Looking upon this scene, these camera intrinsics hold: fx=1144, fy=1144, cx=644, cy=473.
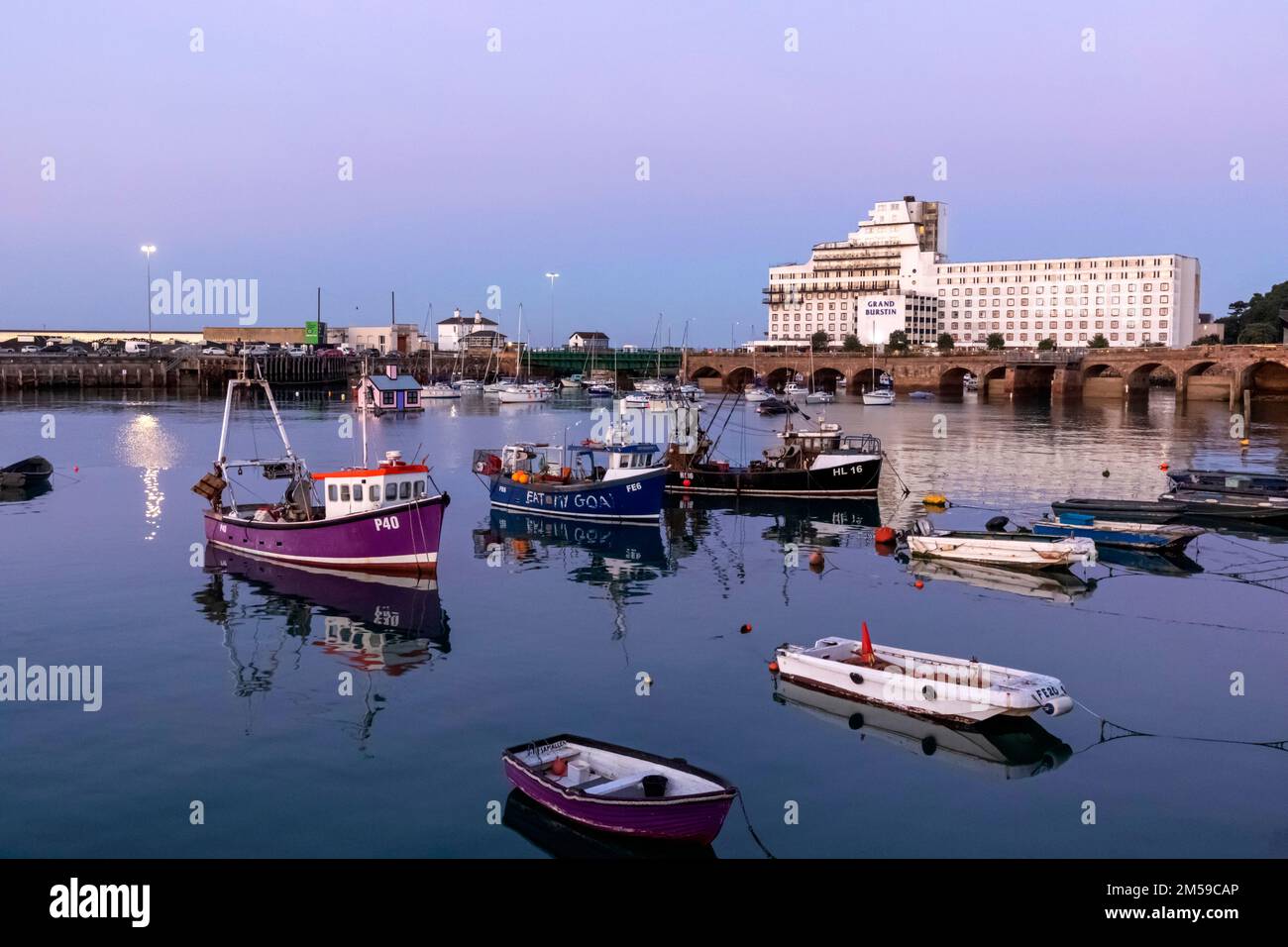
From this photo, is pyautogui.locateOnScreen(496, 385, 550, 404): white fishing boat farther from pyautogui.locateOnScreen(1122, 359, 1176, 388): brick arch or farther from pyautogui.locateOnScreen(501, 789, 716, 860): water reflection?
pyautogui.locateOnScreen(501, 789, 716, 860): water reflection

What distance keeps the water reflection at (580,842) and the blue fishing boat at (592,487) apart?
107ft

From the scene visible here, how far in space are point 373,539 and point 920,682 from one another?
21.5 metres

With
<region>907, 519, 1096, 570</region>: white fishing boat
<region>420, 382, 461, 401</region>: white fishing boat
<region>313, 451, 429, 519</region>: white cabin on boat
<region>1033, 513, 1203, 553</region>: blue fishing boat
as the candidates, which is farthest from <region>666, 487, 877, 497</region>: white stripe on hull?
<region>420, 382, 461, 401</region>: white fishing boat

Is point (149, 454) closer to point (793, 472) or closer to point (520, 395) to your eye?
point (793, 472)

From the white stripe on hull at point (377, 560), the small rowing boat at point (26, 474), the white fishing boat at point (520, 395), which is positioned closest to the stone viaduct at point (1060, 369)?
the white fishing boat at point (520, 395)

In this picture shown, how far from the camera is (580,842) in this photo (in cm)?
2022

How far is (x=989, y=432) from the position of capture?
4139 inches

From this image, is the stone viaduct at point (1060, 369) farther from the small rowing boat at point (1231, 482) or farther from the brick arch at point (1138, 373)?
the small rowing boat at point (1231, 482)

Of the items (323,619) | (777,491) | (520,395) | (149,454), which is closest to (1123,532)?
(777,491)

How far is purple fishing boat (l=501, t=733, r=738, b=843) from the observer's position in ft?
63.7
